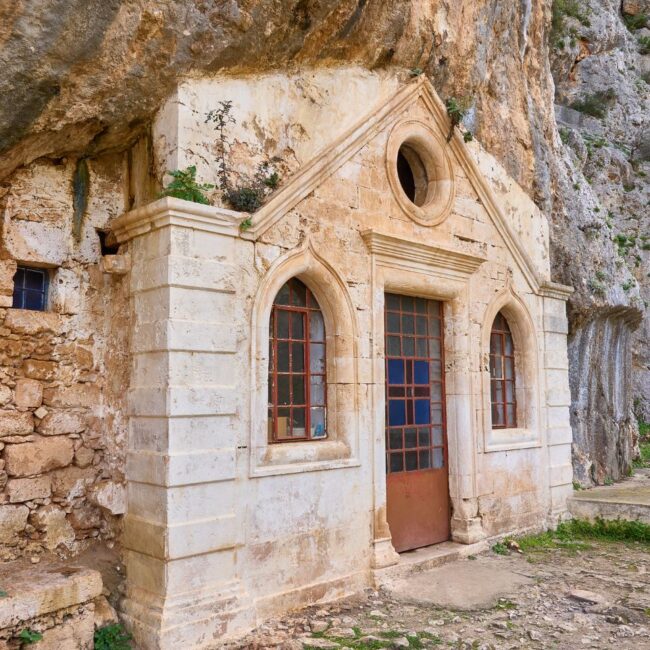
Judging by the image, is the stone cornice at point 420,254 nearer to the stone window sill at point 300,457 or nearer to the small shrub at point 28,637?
the stone window sill at point 300,457

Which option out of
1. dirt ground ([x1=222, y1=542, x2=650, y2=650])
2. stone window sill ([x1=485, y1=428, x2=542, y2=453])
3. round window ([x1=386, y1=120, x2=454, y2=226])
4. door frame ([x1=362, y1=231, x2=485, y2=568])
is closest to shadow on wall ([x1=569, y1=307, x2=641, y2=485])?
stone window sill ([x1=485, y1=428, x2=542, y2=453])

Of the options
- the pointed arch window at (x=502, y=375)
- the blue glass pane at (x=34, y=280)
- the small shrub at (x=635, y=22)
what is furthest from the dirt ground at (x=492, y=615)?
the small shrub at (x=635, y=22)

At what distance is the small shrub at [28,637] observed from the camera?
14.6 feet

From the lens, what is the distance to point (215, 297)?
5.51m

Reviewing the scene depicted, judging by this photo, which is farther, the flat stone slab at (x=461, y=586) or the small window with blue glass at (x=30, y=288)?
the flat stone slab at (x=461, y=586)

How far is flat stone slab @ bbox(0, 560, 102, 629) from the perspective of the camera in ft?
14.5

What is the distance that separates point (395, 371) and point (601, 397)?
6666mm

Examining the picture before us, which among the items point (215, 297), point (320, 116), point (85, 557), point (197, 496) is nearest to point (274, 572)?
point (197, 496)

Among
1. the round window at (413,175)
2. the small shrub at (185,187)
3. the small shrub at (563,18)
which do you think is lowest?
the small shrub at (185,187)

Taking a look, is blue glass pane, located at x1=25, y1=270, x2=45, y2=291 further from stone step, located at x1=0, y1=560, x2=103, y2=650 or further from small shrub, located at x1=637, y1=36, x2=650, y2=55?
small shrub, located at x1=637, y1=36, x2=650, y2=55

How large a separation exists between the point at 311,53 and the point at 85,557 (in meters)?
5.12

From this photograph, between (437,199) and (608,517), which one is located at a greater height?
(437,199)

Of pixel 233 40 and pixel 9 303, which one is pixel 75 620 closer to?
pixel 9 303

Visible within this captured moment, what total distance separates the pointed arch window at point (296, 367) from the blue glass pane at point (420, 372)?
1.50 metres
